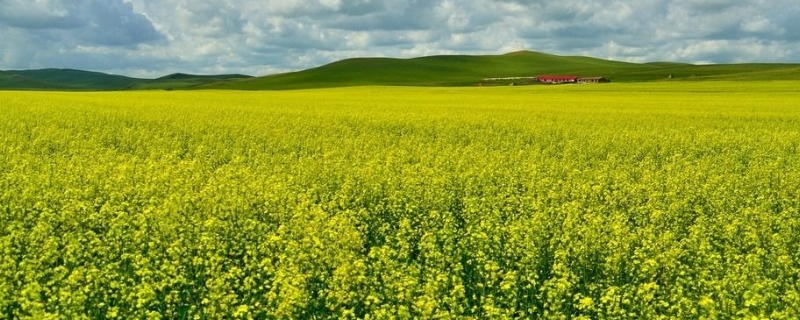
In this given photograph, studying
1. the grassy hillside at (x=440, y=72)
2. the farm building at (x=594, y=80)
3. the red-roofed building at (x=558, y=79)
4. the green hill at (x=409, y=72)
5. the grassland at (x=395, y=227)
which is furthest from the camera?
the green hill at (x=409, y=72)

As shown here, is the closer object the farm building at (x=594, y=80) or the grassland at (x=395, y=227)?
the grassland at (x=395, y=227)

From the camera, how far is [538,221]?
352 inches

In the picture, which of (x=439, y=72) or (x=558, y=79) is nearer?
(x=558, y=79)

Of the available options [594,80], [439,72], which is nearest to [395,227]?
[594,80]

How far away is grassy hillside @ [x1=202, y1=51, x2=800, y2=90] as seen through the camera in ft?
445

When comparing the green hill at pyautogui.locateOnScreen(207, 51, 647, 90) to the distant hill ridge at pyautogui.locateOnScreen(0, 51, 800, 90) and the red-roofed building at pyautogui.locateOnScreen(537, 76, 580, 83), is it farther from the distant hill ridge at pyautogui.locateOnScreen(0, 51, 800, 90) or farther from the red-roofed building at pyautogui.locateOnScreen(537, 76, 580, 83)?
the red-roofed building at pyautogui.locateOnScreen(537, 76, 580, 83)

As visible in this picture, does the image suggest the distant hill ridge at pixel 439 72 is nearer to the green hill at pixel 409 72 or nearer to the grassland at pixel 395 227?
the green hill at pixel 409 72

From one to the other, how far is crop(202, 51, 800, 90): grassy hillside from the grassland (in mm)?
108564

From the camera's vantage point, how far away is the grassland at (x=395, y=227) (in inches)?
253

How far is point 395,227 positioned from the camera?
399 inches

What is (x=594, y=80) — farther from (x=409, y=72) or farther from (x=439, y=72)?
(x=439, y=72)

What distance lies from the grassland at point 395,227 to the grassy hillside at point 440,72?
4274 inches

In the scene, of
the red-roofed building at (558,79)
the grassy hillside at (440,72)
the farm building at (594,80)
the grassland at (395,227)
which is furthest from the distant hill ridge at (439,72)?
the grassland at (395,227)

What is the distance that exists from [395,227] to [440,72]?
521 feet
